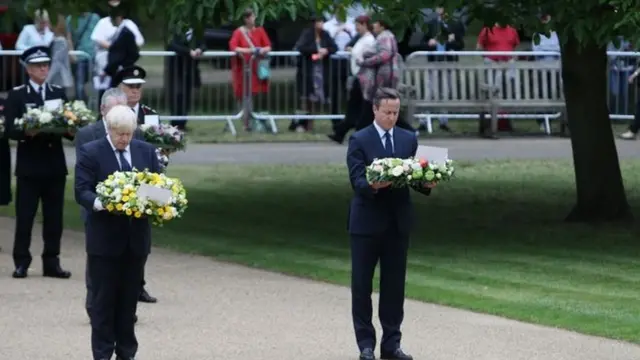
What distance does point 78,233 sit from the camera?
1741cm

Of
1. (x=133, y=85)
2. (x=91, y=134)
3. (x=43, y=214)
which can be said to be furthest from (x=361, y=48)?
(x=91, y=134)

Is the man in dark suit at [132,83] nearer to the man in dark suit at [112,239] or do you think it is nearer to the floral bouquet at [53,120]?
the floral bouquet at [53,120]

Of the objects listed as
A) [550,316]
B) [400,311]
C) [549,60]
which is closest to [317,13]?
[550,316]

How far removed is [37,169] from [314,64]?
12647 mm

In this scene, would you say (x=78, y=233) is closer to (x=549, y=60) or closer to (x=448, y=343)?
(x=448, y=343)

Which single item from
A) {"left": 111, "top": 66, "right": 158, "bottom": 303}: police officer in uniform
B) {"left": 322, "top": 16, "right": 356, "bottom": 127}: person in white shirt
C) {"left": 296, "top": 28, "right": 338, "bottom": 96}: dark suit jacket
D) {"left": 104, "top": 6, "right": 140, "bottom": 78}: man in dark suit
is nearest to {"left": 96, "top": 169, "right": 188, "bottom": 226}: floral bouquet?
{"left": 111, "top": 66, "right": 158, "bottom": 303}: police officer in uniform

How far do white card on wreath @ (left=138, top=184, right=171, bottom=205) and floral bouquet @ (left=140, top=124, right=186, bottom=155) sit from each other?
2837mm

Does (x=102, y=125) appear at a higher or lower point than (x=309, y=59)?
higher

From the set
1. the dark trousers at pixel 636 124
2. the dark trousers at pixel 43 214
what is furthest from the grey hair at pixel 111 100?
the dark trousers at pixel 636 124

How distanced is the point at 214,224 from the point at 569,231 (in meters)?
3.77

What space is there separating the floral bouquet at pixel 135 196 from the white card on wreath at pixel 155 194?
2 centimetres

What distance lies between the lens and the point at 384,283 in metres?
10.8

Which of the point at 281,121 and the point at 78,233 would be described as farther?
the point at 281,121

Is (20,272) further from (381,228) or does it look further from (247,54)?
(247,54)
